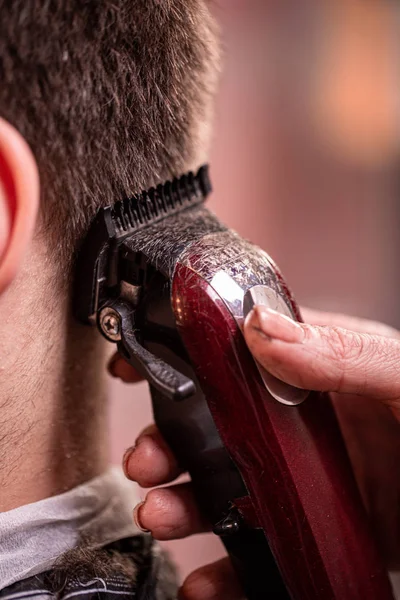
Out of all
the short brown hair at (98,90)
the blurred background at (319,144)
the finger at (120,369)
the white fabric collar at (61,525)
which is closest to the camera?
the short brown hair at (98,90)

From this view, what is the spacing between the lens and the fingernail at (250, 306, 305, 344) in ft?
1.78

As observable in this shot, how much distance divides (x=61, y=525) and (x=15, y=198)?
320 millimetres

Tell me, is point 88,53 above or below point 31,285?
above

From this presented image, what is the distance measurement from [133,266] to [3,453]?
0.21 m

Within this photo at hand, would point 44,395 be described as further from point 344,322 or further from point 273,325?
point 344,322

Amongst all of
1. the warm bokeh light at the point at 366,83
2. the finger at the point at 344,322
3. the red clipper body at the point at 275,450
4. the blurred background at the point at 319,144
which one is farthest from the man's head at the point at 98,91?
the warm bokeh light at the point at 366,83

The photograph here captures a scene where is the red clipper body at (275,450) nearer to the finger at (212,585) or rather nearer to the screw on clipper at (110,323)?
the screw on clipper at (110,323)

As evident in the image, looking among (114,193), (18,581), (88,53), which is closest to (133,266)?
(114,193)

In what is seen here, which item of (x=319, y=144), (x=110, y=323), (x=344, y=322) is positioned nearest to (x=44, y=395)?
(x=110, y=323)

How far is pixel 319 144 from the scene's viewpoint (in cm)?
214

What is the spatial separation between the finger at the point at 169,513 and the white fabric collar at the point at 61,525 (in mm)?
36

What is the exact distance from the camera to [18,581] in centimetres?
62

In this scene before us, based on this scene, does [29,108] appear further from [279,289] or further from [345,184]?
[345,184]

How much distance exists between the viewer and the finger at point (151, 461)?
2.30 ft
